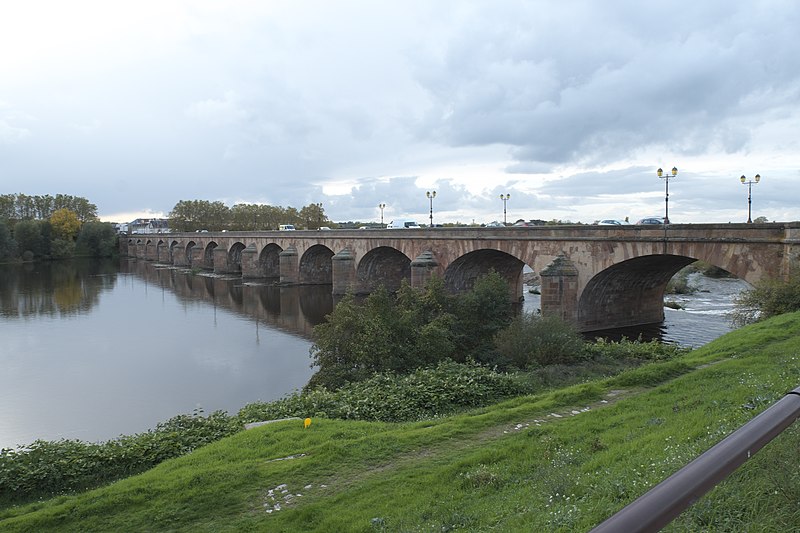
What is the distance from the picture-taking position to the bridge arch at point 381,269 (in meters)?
45.7

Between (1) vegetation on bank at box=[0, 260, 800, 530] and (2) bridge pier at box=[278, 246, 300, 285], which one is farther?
(2) bridge pier at box=[278, 246, 300, 285]

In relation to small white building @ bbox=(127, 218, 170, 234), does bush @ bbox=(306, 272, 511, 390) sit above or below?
below

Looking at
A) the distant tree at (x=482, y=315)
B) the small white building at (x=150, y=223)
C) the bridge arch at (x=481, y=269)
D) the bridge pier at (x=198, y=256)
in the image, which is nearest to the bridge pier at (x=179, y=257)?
the bridge pier at (x=198, y=256)

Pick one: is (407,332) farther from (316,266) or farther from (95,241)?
(95,241)

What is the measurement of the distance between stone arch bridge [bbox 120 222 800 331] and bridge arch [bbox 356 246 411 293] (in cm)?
8

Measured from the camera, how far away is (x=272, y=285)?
5419cm

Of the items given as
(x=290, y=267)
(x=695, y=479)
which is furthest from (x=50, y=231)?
(x=695, y=479)

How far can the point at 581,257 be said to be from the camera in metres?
Answer: 26.8

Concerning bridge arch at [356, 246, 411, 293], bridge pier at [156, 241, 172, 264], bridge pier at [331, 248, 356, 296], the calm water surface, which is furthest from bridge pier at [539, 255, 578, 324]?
bridge pier at [156, 241, 172, 264]

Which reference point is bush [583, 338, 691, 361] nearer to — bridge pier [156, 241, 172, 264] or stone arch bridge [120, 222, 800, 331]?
stone arch bridge [120, 222, 800, 331]

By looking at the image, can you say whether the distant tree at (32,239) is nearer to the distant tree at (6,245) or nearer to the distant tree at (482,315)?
the distant tree at (6,245)

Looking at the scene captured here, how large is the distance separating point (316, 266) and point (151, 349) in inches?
1124

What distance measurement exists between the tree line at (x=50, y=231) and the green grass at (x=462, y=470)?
9001 centimetres

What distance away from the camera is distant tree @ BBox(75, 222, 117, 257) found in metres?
99.1
